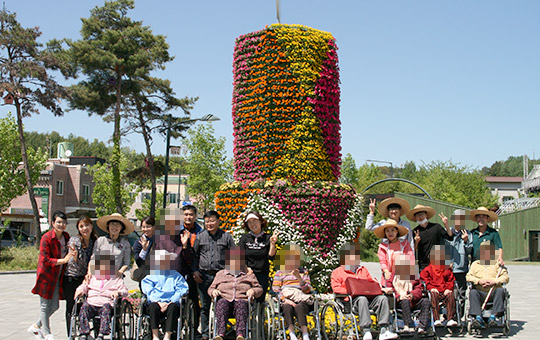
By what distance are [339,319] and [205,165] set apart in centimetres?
3349

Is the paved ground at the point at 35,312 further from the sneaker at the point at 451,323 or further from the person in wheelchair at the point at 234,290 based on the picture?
the person in wheelchair at the point at 234,290

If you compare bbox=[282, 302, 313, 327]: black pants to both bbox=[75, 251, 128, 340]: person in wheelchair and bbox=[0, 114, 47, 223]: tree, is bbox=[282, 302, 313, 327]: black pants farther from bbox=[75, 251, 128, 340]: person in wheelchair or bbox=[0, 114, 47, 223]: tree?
bbox=[0, 114, 47, 223]: tree

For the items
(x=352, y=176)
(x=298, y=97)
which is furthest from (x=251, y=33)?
(x=352, y=176)

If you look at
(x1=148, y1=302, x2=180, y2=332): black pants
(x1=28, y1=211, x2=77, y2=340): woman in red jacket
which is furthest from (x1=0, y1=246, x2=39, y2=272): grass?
(x1=148, y1=302, x2=180, y2=332): black pants

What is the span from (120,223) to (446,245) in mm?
5038

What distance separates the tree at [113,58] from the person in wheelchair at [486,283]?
22.5m

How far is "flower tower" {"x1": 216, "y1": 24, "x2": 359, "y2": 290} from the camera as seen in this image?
9.42 metres

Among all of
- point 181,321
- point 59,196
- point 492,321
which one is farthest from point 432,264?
point 59,196

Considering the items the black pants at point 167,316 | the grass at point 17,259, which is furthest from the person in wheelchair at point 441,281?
the grass at point 17,259

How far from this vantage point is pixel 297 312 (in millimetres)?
7102

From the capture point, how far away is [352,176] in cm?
4784

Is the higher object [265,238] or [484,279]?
[265,238]

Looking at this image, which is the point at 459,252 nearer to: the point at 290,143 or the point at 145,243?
the point at 290,143

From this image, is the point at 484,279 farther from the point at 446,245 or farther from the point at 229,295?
the point at 229,295
